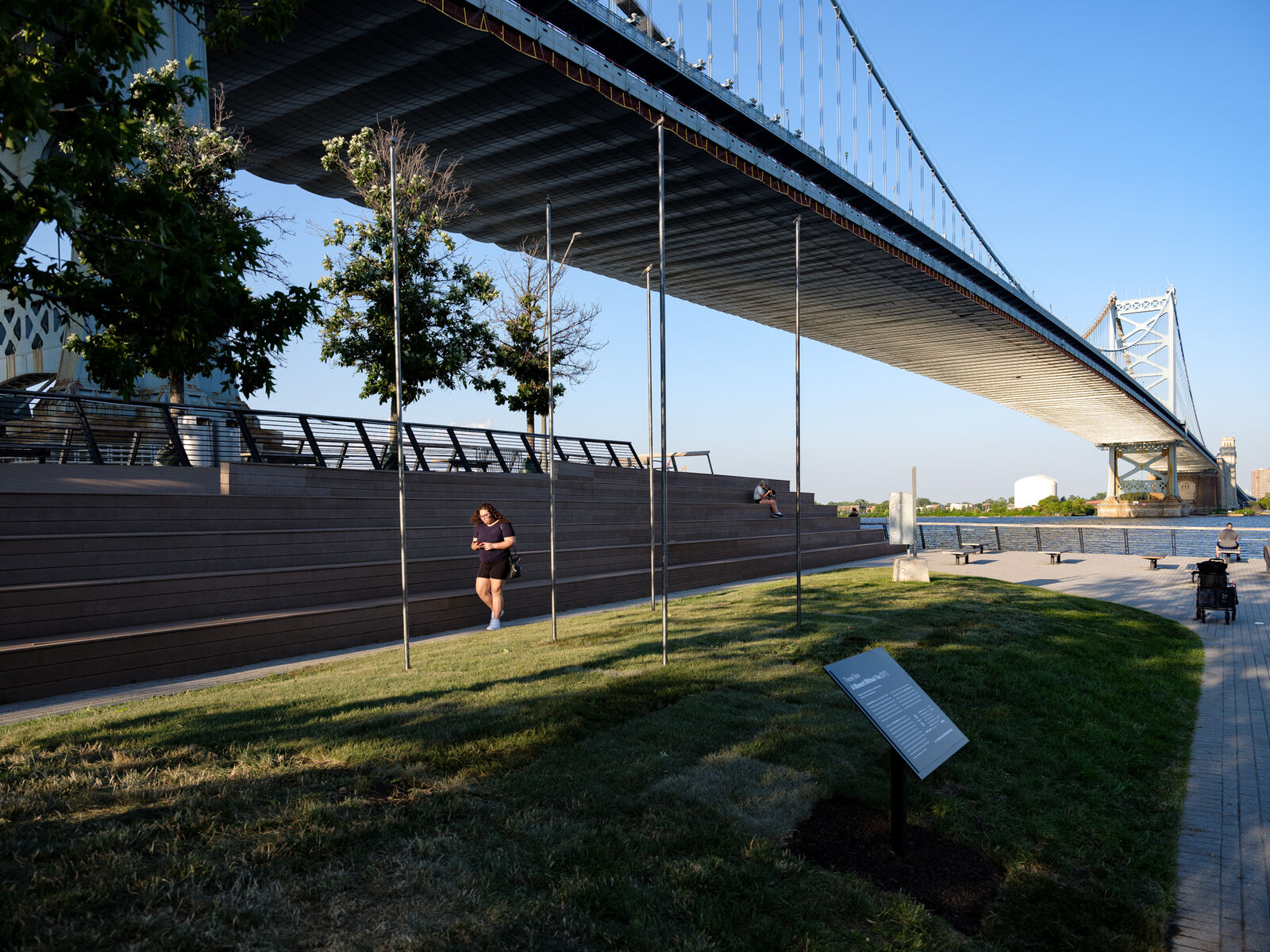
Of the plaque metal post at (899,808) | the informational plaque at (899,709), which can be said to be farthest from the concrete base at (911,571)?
the plaque metal post at (899,808)

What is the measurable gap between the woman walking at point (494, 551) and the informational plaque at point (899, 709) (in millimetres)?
7405

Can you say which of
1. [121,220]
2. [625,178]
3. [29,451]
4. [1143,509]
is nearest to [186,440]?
[29,451]

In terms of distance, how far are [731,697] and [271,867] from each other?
4253 mm

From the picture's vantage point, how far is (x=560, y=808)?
15.7 feet

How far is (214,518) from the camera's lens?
36.2 feet

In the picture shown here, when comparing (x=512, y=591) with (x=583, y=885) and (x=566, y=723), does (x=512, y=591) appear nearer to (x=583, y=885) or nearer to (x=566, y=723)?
(x=566, y=723)

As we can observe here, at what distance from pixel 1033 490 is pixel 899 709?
95343 millimetres

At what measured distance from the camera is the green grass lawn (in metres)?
3.56

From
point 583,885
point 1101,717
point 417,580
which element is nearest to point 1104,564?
point 1101,717

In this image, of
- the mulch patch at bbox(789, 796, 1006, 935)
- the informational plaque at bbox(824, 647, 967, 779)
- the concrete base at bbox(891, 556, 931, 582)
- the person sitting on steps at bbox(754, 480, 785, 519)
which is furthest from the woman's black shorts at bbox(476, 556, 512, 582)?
the person sitting on steps at bbox(754, 480, 785, 519)

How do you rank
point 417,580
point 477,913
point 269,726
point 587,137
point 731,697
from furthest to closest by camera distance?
point 587,137 → point 417,580 → point 731,697 → point 269,726 → point 477,913

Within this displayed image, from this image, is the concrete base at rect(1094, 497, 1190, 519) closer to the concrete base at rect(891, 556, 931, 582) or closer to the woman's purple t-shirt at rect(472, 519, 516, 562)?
the concrete base at rect(891, 556, 931, 582)

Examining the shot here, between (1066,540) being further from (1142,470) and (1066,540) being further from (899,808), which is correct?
(1142,470)

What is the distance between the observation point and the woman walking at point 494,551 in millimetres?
11586
